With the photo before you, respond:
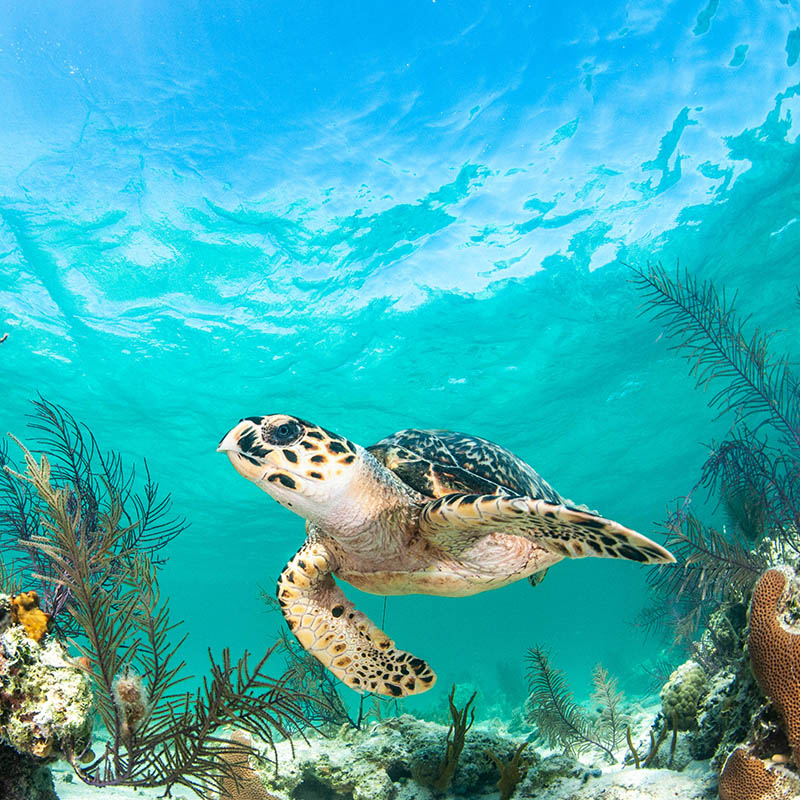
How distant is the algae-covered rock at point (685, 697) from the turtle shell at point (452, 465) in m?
1.88

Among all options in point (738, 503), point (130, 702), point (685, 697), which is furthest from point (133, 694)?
point (738, 503)

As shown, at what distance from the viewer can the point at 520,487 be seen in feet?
15.1

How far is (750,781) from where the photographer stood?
2219mm

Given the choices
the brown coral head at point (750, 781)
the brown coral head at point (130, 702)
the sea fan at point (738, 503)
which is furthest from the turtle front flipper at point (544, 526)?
the sea fan at point (738, 503)

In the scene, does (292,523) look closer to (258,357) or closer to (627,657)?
(258,357)

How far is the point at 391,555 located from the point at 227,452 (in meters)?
1.56

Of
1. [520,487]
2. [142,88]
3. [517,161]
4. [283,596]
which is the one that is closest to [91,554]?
[283,596]

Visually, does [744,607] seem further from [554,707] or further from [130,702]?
[130,702]

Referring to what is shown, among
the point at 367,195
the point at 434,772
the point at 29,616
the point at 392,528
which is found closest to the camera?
the point at 29,616

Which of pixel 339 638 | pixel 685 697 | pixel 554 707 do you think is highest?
pixel 554 707

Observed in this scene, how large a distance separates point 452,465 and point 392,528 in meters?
0.86

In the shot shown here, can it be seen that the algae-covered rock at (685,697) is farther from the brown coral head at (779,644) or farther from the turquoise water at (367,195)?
the turquoise water at (367,195)

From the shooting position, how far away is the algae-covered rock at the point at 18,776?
77.3 inches

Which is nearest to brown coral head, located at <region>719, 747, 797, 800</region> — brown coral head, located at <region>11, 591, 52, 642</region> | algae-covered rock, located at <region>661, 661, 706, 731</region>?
algae-covered rock, located at <region>661, 661, 706, 731</region>
